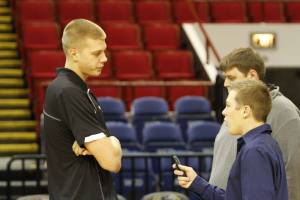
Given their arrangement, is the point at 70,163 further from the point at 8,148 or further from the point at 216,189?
the point at 8,148

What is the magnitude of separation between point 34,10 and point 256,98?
8.44 metres

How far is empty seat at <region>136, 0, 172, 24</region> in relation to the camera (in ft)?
36.9

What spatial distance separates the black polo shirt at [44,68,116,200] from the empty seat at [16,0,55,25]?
26.2 feet

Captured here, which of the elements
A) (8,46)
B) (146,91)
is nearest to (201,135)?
(146,91)

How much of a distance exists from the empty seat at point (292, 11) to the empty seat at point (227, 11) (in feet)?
2.84

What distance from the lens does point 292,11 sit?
12.3 meters

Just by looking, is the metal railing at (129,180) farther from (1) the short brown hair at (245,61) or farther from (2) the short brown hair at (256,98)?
(2) the short brown hair at (256,98)

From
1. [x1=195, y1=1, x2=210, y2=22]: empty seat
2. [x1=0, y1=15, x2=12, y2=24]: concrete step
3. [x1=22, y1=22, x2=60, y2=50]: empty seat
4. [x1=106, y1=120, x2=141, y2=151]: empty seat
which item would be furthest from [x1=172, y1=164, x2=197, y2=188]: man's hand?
[x1=195, y1=1, x2=210, y2=22]: empty seat

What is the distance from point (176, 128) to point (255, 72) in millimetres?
4810

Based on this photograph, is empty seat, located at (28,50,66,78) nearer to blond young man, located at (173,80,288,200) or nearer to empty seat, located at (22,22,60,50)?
empty seat, located at (22,22,60,50)

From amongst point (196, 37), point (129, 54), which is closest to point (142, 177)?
point (129, 54)

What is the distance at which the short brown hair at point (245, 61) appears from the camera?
2967mm

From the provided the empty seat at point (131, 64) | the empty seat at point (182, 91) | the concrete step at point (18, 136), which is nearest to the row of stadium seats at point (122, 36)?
the empty seat at point (131, 64)

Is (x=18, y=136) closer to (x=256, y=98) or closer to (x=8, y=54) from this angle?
(x=8, y=54)
